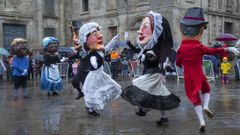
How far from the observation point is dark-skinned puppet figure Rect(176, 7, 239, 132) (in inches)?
259

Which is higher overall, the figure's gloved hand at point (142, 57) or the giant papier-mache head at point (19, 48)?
the giant papier-mache head at point (19, 48)

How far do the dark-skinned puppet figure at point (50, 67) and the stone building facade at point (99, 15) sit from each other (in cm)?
1493

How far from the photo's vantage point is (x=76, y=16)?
3412 centimetres

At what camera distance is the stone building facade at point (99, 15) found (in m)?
28.6

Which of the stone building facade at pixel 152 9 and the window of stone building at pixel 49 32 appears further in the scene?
the window of stone building at pixel 49 32

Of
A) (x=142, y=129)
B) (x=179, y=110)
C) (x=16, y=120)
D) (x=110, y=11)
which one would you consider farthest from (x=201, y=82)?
(x=110, y=11)

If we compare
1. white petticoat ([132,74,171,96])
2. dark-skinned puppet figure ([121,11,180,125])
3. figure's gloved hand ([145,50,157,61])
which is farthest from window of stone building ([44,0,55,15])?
white petticoat ([132,74,171,96])

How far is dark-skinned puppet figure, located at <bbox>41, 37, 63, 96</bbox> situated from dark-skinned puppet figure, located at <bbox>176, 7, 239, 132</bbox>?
679 centimetres

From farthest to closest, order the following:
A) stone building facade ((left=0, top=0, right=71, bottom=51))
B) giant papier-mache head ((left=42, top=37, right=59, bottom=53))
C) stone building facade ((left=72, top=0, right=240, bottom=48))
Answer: stone building facade ((left=0, top=0, right=71, bottom=51)) < stone building facade ((left=72, top=0, right=240, bottom=48)) < giant papier-mache head ((left=42, top=37, right=59, bottom=53))

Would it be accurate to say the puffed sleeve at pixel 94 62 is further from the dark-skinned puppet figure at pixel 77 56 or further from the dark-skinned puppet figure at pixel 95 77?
the dark-skinned puppet figure at pixel 77 56

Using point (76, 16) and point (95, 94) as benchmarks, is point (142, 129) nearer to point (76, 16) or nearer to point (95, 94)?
point (95, 94)

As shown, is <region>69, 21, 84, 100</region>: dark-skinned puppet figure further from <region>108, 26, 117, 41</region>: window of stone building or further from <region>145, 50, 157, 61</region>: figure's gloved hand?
<region>108, 26, 117, 41</region>: window of stone building

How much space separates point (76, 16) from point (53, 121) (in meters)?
26.8

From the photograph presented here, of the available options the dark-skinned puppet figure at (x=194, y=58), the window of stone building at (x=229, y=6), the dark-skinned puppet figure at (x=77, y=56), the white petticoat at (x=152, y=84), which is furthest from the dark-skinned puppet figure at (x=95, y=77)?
the window of stone building at (x=229, y=6)
